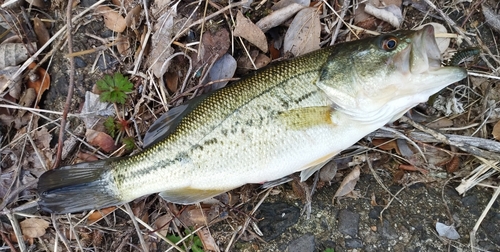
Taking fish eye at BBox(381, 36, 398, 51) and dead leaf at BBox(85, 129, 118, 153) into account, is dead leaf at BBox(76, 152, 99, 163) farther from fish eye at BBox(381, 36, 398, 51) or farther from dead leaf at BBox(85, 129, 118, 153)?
fish eye at BBox(381, 36, 398, 51)

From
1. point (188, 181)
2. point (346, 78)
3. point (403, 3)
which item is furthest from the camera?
point (403, 3)

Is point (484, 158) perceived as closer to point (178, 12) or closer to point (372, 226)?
point (372, 226)

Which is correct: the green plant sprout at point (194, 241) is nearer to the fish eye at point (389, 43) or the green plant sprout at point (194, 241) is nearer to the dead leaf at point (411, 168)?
the dead leaf at point (411, 168)

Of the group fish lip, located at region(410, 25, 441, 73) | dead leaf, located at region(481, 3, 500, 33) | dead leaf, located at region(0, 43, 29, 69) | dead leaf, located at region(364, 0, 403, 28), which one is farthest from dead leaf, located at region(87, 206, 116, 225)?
dead leaf, located at region(481, 3, 500, 33)

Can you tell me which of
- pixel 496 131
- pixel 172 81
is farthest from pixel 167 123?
pixel 496 131

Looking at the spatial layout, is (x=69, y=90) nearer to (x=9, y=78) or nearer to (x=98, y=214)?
(x=9, y=78)

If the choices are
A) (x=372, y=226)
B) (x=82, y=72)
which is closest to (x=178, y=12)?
(x=82, y=72)
